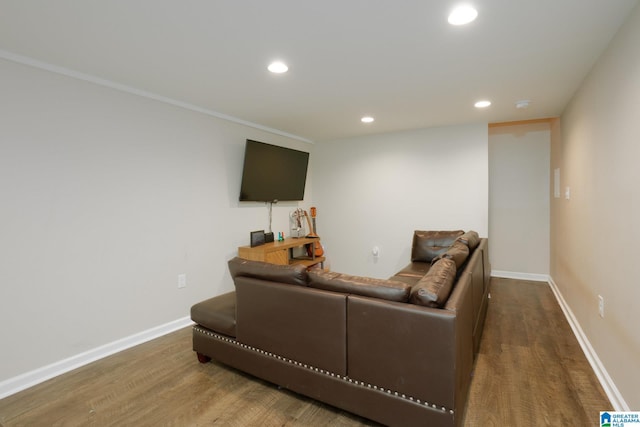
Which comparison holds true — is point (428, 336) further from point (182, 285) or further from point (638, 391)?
point (182, 285)

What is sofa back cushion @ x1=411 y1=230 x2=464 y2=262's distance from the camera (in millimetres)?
4051

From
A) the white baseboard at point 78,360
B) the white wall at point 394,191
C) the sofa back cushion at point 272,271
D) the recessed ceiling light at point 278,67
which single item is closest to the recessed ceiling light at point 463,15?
the recessed ceiling light at point 278,67

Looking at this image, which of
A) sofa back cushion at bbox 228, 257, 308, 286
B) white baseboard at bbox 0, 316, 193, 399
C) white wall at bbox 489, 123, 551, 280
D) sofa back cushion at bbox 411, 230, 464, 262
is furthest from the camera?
white wall at bbox 489, 123, 551, 280

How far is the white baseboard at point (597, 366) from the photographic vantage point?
1825mm

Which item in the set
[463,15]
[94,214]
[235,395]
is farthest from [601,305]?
[94,214]

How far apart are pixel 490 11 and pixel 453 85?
3.69 ft

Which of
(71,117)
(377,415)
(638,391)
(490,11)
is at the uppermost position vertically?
(490,11)

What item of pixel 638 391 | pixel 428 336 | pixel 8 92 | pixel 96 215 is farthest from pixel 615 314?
pixel 8 92

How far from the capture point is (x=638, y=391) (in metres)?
1.60

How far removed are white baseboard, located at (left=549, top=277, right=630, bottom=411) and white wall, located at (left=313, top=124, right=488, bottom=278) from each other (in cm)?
144

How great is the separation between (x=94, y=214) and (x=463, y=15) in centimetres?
304

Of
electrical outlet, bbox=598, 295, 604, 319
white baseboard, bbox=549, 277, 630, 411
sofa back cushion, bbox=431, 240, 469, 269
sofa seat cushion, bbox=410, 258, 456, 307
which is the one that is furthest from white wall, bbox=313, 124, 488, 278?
sofa seat cushion, bbox=410, 258, 456, 307

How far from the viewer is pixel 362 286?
1.79 m

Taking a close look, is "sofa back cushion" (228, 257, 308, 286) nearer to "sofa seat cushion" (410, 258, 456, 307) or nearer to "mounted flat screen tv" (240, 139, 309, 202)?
"sofa seat cushion" (410, 258, 456, 307)
